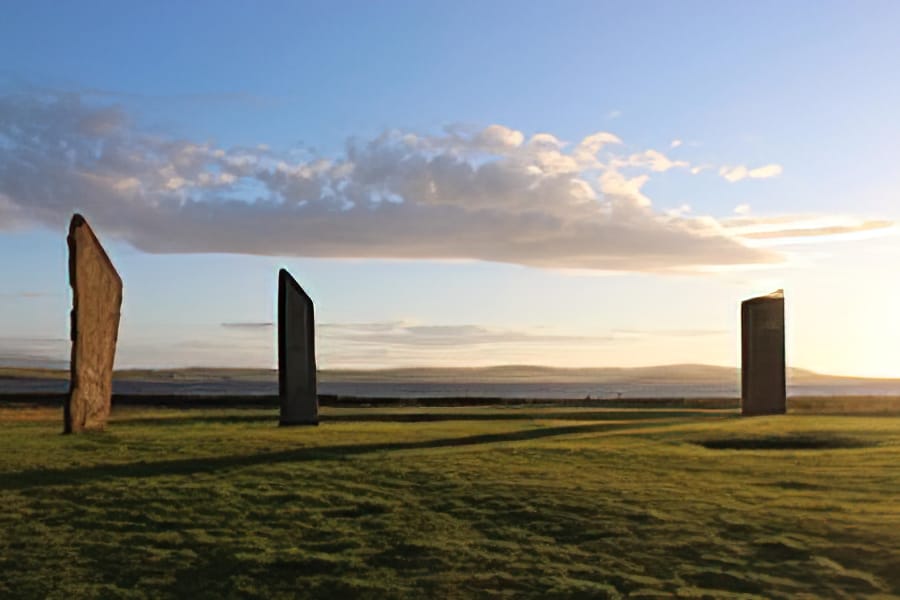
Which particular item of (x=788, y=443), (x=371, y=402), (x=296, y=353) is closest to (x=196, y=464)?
(x=296, y=353)

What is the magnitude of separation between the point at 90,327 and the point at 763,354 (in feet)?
51.6

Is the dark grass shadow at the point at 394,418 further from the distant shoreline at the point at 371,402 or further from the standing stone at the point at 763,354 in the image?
the distant shoreline at the point at 371,402

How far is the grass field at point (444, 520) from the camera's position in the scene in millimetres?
8617

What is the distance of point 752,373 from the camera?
78.8 feet

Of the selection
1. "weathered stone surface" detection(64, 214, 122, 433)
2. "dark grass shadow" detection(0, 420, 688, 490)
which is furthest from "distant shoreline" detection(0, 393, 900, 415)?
"dark grass shadow" detection(0, 420, 688, 490)

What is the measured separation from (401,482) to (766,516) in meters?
4.41

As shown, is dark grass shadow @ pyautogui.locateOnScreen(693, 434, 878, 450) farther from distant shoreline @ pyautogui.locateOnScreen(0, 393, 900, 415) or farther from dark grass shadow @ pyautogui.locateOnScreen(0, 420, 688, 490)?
distant shoreline @ pyautogui.locateOnScreen(0, 393, 900, 415)

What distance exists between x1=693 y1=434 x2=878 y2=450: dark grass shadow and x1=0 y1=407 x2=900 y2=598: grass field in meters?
0.57

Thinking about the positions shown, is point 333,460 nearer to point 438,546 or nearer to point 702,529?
point 438,546

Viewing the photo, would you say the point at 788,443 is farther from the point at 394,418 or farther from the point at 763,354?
the point at 394,418

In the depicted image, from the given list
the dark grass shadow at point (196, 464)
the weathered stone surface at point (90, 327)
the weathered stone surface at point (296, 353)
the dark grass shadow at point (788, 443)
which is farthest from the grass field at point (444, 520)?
the weathered stone surface at point (296, 353)

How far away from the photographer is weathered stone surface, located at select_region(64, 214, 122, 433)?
18.1 metres

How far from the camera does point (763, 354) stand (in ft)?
78.6

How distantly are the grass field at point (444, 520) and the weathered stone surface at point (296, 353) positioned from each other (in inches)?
165
